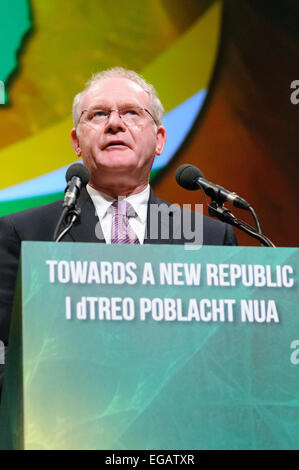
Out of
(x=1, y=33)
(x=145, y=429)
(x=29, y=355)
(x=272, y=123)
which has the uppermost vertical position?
(x=1, y=33)

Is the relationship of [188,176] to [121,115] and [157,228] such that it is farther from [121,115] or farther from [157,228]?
[121,115]

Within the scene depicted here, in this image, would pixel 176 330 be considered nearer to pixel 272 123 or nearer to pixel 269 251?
pixel 269 251

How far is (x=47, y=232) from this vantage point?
2.92m

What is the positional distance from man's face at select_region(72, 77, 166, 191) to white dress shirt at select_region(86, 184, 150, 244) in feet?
0.18

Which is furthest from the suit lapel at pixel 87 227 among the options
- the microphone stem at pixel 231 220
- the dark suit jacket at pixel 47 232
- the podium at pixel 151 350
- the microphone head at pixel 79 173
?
the podium at pixel 151 350

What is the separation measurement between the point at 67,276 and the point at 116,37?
2256mm

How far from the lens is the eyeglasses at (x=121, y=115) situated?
300 cm

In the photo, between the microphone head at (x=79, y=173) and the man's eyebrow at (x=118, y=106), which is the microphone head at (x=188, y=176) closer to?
the microphone head at (x=79, y=173)

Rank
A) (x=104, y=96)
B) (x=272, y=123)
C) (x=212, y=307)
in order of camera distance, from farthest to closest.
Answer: (x=272, y=123) → (x=104, y=96) → (x=212, y=307)

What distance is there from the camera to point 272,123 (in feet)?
12.8

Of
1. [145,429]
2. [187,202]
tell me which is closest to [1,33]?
[187,202]

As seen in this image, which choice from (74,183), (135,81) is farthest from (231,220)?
(135,81)

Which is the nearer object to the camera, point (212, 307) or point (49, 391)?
point (49, 391)

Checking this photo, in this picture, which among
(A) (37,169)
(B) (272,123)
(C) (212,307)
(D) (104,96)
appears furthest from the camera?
(B) (272,123)
